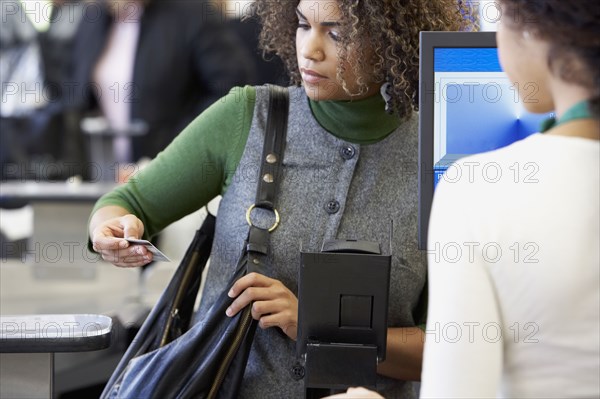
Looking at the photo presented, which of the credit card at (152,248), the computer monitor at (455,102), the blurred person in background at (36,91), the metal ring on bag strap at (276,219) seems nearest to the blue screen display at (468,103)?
the computer monitor at (455,102)

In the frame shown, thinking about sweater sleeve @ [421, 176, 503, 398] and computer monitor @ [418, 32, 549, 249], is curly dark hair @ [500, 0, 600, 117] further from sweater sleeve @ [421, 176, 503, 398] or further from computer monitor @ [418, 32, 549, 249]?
computer monitor @ [418, 32, 549, 249]

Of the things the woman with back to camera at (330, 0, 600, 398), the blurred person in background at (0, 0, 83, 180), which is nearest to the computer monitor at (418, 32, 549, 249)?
the woman with back to camera at (330, 0, 600, 398)

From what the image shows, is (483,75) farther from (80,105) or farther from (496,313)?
(80,105)

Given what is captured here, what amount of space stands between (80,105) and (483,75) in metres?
3.99

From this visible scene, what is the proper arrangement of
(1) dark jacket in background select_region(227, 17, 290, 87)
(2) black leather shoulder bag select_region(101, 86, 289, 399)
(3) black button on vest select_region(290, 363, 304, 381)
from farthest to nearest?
(1) dark jacket in background select_region(227, 17, 290, 87) → (3) black button on vest select_region(290, 363, 304, 381) → (2) black leather shoulder bag select_region(101, 86, 289, 399)

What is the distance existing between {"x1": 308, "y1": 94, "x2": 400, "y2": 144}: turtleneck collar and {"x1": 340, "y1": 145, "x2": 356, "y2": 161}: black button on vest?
20 mm

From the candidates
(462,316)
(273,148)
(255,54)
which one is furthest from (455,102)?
(255,54)

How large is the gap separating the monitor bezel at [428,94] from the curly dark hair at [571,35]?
45cm

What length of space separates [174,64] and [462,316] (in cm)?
412

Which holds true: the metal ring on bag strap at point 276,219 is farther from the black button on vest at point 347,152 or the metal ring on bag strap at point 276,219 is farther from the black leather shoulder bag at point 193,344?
the black button on vest at point 347,152

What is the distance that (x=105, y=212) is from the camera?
175 cm

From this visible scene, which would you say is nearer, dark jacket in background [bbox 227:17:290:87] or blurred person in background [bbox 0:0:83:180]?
blurred person in background [bbox 0:0:83:180]

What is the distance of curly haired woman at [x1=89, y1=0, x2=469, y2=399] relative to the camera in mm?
1677

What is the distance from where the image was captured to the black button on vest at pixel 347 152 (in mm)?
1749
